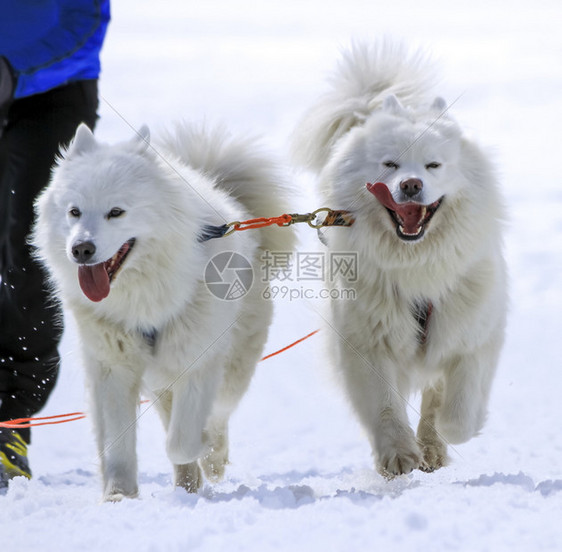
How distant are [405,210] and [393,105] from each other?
0.50m

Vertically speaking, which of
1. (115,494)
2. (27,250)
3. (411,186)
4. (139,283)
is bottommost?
(115,494)

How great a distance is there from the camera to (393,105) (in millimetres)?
3381

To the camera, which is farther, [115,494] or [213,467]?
[213,467]

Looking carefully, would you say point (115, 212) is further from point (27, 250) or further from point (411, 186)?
point (411, 186)

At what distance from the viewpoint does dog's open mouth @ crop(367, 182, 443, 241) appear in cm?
312

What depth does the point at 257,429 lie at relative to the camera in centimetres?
504

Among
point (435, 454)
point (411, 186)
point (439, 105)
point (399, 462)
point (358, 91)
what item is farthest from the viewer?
point (358, 91)

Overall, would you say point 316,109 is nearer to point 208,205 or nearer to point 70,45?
point 208,205

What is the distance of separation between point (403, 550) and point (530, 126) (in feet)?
33.1

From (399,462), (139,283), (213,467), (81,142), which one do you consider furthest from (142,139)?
(213,467)

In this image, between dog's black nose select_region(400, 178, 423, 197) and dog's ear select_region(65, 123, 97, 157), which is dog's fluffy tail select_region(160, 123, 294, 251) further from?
dog's black nose select_region(400, 178, 423, 197)

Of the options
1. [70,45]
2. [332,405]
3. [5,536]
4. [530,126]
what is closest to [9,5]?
[70,45]

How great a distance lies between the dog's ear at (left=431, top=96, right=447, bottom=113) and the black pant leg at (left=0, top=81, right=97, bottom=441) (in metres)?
1.48

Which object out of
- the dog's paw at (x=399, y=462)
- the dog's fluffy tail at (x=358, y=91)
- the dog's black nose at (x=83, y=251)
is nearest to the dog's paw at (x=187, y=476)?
the dog's paw at (x=399, y=462)
